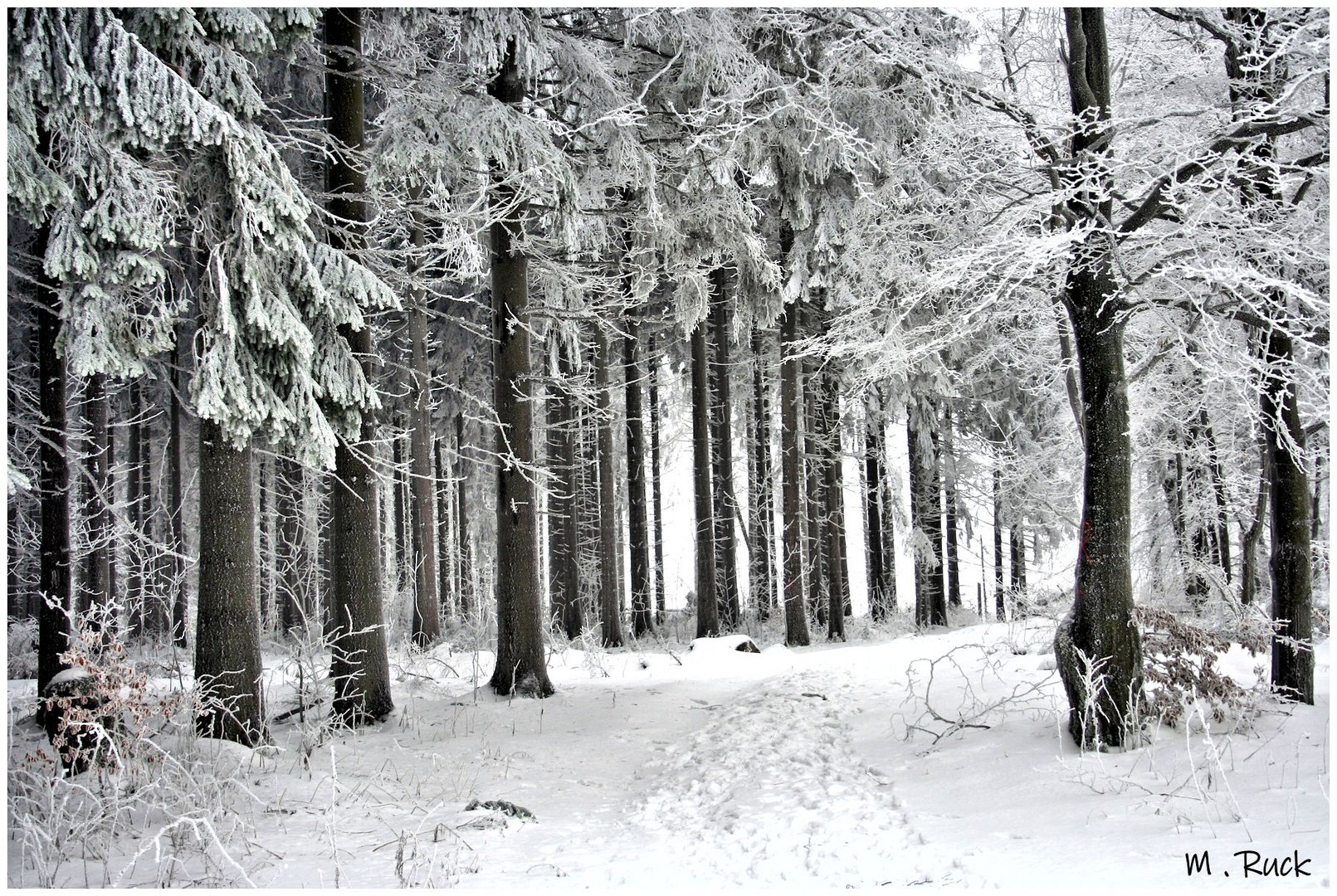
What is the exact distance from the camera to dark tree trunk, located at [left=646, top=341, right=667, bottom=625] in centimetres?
1969

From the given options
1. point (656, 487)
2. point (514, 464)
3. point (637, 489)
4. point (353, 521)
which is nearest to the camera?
point (353, 521)

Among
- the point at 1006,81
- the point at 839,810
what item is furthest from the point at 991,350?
the point at 839,810

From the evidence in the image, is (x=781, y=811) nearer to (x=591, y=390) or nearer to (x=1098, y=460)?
(x=1098, y=460)

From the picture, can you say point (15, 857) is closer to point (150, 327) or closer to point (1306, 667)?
point (150, 327)

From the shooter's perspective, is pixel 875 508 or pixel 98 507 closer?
pixel 98 507

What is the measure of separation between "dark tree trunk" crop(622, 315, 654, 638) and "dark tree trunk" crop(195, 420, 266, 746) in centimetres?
903

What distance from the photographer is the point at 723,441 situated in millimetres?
16188

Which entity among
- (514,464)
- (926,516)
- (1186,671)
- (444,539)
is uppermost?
(514,464)

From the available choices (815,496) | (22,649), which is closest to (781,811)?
(815,496)

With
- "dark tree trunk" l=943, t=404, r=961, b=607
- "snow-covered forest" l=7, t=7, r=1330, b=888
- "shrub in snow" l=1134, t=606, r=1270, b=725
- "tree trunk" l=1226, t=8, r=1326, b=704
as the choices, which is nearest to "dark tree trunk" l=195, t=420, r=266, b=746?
"snow-covered forest" l=7, t=7, r=1330, b=888

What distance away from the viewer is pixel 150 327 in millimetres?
5605

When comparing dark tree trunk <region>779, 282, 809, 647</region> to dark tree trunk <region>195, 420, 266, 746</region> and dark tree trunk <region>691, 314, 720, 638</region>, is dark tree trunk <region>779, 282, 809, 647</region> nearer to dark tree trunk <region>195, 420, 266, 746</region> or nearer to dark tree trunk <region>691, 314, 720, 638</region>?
Answer: dark tree trunk <region>691, 314, 720, 638</region>

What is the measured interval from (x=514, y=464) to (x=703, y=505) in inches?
252

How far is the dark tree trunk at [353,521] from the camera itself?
7773 millimetres
